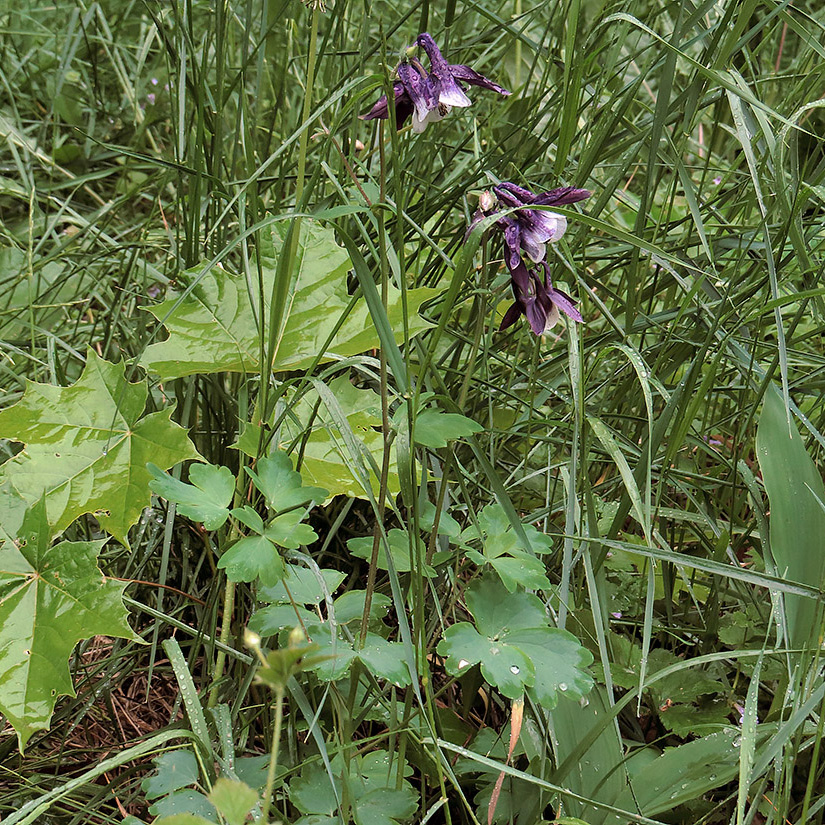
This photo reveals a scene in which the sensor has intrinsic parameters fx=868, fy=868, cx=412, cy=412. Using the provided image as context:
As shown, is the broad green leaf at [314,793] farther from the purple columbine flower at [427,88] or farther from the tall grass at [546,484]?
the purple columbine flower at [427,88]

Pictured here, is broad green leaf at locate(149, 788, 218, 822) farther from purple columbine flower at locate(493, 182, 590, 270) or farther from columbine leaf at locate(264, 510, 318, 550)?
purple columbine flower at locate(493, 182, 590, 270)

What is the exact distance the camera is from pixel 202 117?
119 centimetres

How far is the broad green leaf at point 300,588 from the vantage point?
92cm

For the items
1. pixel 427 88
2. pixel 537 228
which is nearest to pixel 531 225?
pixel 537 228

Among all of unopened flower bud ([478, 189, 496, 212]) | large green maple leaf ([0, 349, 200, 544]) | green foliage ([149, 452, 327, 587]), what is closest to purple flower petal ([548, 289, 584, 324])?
unopened flower bud ([478, 189, 496, 212])

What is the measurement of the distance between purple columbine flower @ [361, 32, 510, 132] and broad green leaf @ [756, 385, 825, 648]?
541 mm

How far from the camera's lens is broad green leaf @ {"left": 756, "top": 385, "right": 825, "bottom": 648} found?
1.01 metres

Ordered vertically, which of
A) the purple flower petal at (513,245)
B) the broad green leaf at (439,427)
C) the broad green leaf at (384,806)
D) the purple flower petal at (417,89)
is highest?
the purple flower petal at (417,89)

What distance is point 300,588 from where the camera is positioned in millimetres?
936

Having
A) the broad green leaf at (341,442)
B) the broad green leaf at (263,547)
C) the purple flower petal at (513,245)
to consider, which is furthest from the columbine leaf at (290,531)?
the purple flower petal at (513,245)

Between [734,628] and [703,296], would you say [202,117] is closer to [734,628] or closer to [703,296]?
[703,296]

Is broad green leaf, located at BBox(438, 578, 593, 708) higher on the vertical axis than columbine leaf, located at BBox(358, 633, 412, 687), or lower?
higher

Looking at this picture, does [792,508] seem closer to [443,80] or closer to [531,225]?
[531,225]

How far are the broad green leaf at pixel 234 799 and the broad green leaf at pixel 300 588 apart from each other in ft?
1.08
